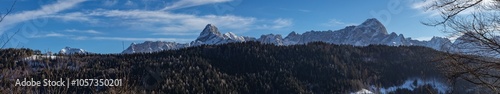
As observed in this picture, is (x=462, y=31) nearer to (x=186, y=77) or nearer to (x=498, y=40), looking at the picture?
(x=498, y=40)

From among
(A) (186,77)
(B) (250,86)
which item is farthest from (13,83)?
(B) (250,86)

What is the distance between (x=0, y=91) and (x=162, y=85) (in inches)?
5843

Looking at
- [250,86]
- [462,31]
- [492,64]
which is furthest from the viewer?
[250,86]

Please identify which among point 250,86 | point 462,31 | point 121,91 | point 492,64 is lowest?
point 250,86

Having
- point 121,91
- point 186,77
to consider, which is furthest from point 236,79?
point 121,91

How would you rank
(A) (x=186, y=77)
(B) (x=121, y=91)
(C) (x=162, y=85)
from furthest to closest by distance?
(A) (x=186, y=77) < (C) (x=162, y=85) < (B) (x=121, y=91)

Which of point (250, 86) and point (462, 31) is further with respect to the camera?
point (250, 86)

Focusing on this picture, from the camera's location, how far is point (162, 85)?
15675 centimetres

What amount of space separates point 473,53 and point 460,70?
38 cm

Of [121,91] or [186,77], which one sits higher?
[121,91]

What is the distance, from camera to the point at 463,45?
30.4 ft

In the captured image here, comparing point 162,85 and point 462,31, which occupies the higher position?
point 462,31

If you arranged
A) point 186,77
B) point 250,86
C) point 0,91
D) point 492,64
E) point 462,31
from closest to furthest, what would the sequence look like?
point 492,64, point 462,31, point 0,91, point 186,77, point 250,86

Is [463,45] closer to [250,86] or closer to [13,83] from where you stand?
[13,83]
